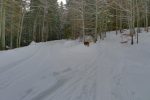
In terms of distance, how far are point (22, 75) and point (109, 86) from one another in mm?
4093

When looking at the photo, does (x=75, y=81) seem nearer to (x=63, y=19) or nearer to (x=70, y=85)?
(x=70, y=85)

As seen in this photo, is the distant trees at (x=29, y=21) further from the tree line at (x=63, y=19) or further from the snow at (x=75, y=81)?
the snow at (x=75, y=81)

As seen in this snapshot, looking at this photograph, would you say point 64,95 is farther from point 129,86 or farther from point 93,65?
point 93,65

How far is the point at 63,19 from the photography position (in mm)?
59781

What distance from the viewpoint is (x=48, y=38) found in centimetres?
5888

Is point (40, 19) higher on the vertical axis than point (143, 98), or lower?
higher

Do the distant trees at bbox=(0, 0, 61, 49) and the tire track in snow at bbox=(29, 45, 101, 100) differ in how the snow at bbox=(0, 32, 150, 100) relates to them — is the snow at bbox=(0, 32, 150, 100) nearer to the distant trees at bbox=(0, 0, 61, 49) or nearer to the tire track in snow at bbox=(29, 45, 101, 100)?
the tire track in snow at bbox=(29, 45, 101, 100)

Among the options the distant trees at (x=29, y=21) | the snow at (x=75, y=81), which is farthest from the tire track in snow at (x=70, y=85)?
the distant trees at (x=29, y=21)

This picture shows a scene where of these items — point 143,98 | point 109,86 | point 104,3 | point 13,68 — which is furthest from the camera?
point 104,3

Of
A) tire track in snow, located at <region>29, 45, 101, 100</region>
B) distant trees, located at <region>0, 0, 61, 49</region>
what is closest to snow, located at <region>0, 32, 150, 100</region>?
tire track in snow, located at <region>29, 45, 101, 100</region>

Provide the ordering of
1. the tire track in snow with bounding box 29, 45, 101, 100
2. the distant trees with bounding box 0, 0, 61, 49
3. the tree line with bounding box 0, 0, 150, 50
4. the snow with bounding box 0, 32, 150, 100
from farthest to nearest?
the distant trees with bounding box 0, 0, 61, 49
the tree line with bounding box 0, 0, 150, 50
the snow with bounding box 0, 32, 150, 100
the tire track in snow with bounding box 29, 45, 101, 100

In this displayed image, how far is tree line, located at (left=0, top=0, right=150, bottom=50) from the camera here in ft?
116

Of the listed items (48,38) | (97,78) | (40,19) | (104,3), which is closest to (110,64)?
(97,78)

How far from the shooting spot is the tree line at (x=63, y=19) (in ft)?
116
